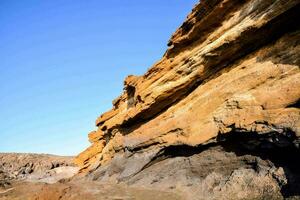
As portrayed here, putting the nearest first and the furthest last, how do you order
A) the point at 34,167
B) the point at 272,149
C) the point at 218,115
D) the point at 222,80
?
the point at 272,149, the point at 218,115, the point at 222,80, the point at 34,167

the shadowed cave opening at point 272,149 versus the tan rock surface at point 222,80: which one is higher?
the tan rock surface at point 222,80

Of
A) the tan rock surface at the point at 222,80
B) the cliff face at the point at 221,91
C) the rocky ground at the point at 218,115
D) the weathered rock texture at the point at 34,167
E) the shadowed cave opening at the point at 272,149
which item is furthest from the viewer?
the weathered rock texture at the point at 34,167

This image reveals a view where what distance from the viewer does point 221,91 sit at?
13250 millimetres

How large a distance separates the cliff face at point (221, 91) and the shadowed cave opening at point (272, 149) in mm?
45

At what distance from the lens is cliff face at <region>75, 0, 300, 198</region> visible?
10.4 m

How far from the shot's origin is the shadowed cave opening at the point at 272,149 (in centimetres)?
906

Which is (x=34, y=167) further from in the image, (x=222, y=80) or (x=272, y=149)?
(x=272, y=149)

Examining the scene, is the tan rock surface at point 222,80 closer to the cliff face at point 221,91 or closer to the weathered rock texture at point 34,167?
the cliff face at point 221,91

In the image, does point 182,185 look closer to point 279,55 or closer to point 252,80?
point 252,80

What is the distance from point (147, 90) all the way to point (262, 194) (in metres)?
10.5

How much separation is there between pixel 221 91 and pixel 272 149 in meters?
3.89

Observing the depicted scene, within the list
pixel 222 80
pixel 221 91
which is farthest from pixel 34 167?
pixel 221 91

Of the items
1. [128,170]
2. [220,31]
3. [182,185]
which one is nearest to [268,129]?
[182,185]

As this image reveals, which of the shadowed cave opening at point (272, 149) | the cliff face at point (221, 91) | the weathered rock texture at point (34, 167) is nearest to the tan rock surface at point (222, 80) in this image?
the cliff face at point (221, 91)
